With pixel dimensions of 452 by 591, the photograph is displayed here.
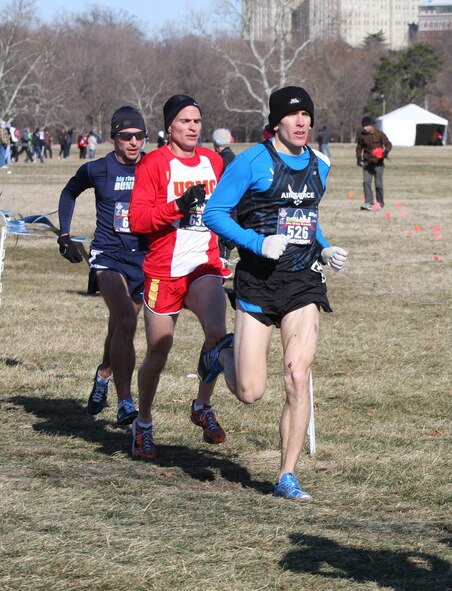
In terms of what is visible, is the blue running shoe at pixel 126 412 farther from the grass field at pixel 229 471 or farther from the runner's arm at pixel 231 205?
the runner's arm at pixel 231 205

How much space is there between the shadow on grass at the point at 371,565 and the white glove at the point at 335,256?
149 centimetres

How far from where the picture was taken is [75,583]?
4.37 metres

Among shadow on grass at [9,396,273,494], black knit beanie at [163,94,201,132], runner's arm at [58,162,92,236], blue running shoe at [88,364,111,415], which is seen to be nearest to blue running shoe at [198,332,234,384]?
shadow on grass at [9,396,273,494]

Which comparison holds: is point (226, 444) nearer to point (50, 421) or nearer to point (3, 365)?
point (50, 421)

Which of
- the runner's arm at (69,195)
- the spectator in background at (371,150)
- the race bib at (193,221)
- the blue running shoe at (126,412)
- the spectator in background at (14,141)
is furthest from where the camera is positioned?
the spectator in background at (14,141)

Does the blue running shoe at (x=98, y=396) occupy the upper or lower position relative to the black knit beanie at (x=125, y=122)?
lower

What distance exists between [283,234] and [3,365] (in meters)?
4.67

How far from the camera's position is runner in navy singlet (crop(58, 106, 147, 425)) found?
758cm

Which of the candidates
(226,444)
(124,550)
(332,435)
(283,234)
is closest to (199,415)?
(226,444)

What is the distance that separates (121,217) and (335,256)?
220 centimetres

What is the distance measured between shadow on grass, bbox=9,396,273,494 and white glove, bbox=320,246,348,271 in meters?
1.25

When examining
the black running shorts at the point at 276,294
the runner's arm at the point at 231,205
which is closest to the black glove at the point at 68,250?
the runner's arm at the point at 231,205

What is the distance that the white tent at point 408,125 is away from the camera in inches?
3442

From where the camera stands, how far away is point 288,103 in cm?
584
